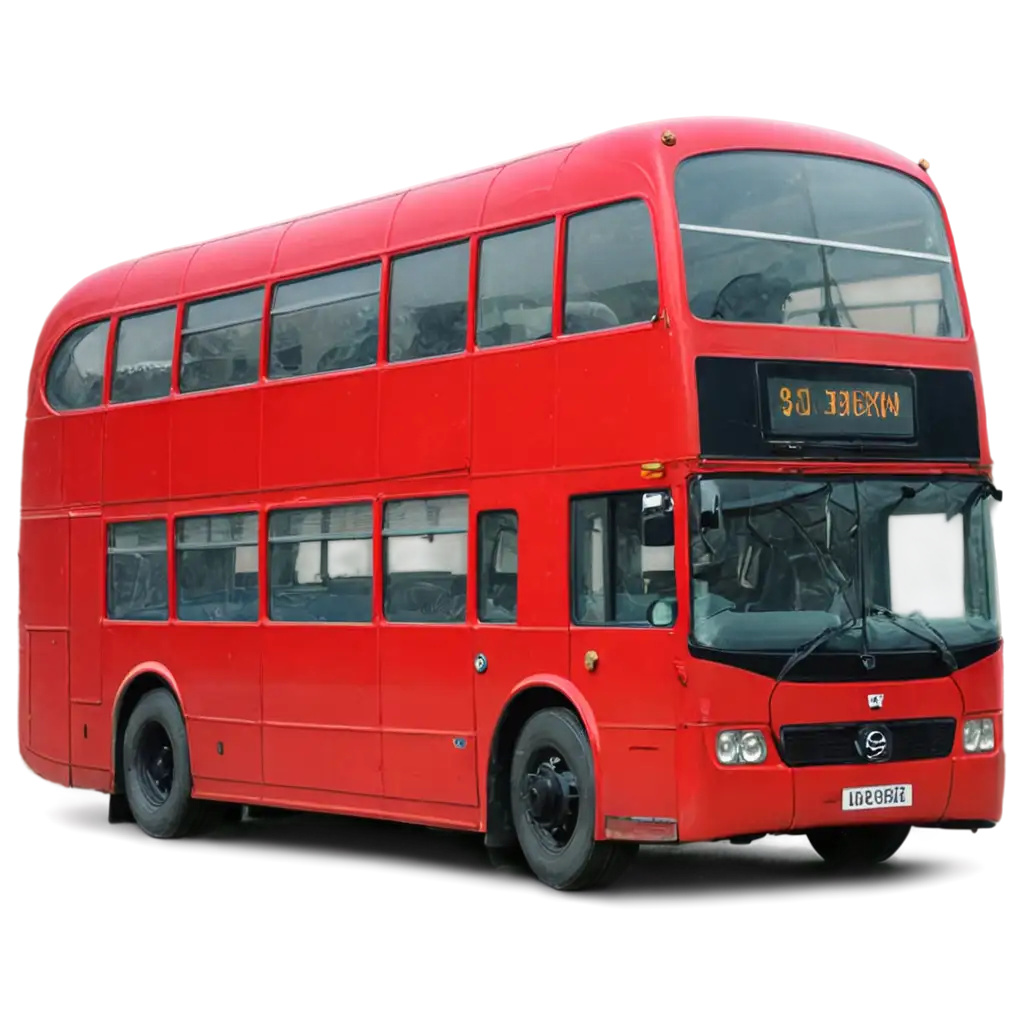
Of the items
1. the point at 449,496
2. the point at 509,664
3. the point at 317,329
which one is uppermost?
the point at 317,329

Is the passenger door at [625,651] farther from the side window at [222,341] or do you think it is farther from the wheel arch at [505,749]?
the side window at [222,341]

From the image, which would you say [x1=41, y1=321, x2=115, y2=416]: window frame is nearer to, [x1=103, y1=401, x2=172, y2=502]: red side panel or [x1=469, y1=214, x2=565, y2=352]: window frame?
[x1=103, y1=401, x2=172, y2=502]: red side panel

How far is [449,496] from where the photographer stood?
16.3 m

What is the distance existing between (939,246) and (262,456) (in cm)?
531

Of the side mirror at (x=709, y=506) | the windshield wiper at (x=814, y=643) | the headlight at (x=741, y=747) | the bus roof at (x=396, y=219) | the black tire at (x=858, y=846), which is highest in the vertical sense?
the bus roof at (x=396, y=219)

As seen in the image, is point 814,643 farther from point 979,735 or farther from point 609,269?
point 609,269

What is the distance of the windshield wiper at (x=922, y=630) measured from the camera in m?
14.7

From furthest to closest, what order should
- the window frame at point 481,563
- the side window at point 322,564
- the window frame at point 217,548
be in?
the window frame at point 217,548, the side window at point 322,564, the window frame at point 481,563

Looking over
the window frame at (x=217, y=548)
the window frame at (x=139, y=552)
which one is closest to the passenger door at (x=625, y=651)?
the window frame at (x=217, y=548)

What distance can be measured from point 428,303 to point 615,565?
2.73 metres

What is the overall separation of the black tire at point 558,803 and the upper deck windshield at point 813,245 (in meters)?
2.66

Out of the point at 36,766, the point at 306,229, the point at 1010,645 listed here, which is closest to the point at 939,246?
the point at 1010,645

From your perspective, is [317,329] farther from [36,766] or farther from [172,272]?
[36,766]

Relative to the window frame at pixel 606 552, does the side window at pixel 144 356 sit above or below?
above
